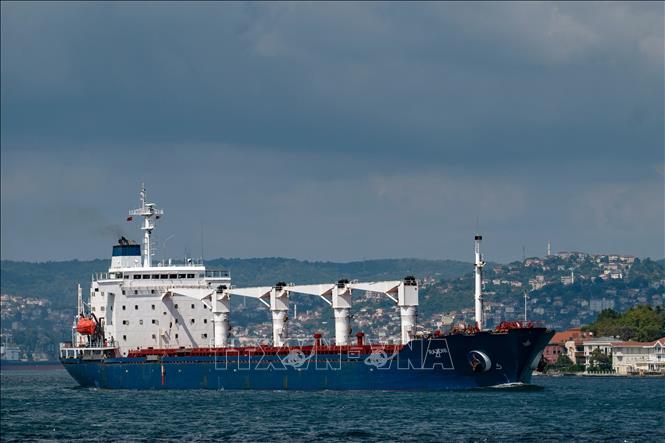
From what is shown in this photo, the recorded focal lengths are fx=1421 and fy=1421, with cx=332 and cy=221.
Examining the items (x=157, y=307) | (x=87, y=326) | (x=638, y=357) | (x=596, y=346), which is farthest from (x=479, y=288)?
(x=596, y=346)

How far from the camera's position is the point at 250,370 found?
91.3 metres

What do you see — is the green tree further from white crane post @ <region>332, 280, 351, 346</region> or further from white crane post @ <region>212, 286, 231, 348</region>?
white crane post @ <region>332, 280, 351, 346</region>

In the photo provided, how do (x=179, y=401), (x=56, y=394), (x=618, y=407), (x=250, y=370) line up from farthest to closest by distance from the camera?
1. (x=56, y=394)
2. (x=250, y=370)
3. (x=179, y=401)
4. (x=618, y=407)

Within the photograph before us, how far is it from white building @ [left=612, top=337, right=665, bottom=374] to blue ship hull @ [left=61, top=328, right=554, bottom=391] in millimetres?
70191

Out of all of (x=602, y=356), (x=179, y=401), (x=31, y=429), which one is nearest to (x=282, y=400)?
(x=179, y=401)

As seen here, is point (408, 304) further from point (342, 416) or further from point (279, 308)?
point (342, 416)

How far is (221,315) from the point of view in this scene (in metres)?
96.8

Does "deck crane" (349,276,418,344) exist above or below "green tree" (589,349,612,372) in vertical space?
above

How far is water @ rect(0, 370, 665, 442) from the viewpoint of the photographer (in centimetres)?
5934

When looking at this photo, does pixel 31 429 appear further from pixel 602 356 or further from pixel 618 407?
pixel 602 356

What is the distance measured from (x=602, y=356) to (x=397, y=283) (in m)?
77.8

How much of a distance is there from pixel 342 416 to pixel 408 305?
18453 mm

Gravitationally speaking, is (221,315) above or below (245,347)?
above

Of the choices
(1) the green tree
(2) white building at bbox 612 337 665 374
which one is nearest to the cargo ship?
(2) white building at bbox 612 337 665 374
